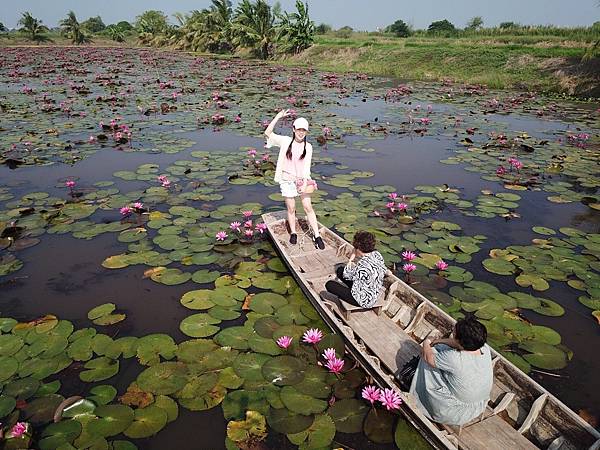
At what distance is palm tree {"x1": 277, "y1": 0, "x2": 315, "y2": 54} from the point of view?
1299 inches

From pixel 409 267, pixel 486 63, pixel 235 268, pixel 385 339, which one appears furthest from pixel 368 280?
pixel 486 63

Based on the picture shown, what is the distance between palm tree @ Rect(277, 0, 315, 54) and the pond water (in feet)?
85.3

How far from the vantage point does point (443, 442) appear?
246cm

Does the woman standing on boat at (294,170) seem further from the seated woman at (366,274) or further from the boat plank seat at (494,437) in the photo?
the boat plank seat at (494,437)

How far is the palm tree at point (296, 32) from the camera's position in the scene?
32984mm

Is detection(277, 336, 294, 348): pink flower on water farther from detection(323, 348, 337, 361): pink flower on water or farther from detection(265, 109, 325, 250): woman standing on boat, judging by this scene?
detection(265, 109, 325, 250): woman standing on boat

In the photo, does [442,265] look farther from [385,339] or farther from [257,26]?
[257,26]

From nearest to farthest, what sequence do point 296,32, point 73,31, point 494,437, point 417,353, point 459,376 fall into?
point 459,376
point 494,437
point 417,353
point 296,32
point 73,31

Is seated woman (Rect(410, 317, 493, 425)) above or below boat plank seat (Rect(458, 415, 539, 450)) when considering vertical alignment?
above

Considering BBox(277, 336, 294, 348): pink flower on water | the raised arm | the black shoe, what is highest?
the raised arm

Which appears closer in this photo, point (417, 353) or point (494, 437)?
point (494, 437)

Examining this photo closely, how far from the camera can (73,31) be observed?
53500mm

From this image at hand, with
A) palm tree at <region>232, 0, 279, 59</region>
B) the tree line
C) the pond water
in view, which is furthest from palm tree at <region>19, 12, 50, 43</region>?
the pond water

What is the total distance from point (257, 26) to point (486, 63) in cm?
2321
